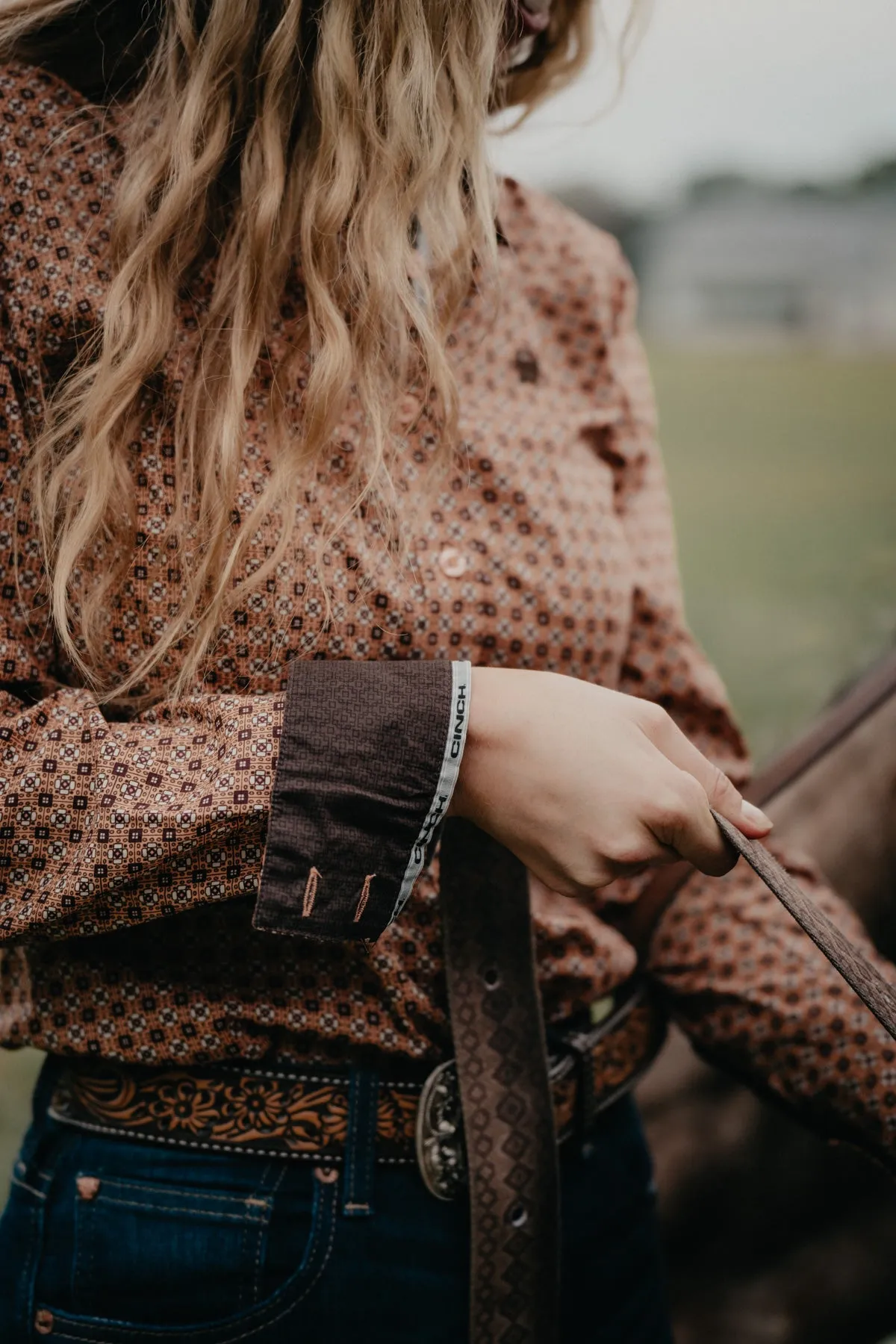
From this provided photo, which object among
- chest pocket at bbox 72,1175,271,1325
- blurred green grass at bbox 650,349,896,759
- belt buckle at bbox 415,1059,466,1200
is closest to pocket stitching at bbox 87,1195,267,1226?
chest pocket at bbox 72,1175,271,1325

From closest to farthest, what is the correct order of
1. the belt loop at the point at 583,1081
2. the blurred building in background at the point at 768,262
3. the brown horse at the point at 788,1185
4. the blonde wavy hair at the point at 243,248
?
the blonde wavy hair at the point at 243,248 → the belt loop at the point at 583,1081 → the brown horse at the point at 788,1185 → the blurred building in background at the point at 768,262

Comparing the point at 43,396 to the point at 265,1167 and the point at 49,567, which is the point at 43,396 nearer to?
the point at 49,567

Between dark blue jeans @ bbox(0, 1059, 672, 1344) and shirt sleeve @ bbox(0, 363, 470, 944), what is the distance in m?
0.20

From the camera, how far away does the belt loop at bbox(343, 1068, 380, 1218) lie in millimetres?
661

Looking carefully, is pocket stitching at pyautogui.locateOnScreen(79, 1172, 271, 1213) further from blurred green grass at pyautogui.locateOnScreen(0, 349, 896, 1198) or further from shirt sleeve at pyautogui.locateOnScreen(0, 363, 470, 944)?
blurred green grass at pyautogui.locateOnScreen(0, 349, 896, 1198)

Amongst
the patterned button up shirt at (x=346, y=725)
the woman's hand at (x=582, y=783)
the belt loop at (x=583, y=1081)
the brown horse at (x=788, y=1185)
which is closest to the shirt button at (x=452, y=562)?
the patterned button up shirt at (x=346, y=725)

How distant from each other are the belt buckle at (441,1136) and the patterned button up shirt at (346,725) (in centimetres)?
3

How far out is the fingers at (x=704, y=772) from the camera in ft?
1.93

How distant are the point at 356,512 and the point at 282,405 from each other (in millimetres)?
86

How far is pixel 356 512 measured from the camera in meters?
0.69

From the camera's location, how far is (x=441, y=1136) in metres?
0.68

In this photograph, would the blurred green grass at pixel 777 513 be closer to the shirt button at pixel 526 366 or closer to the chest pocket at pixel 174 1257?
the shirt button at pixel 526 366

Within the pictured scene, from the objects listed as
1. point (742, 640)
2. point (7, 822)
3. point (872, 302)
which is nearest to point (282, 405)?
point (7, 822)

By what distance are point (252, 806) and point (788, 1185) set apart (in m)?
0.88
